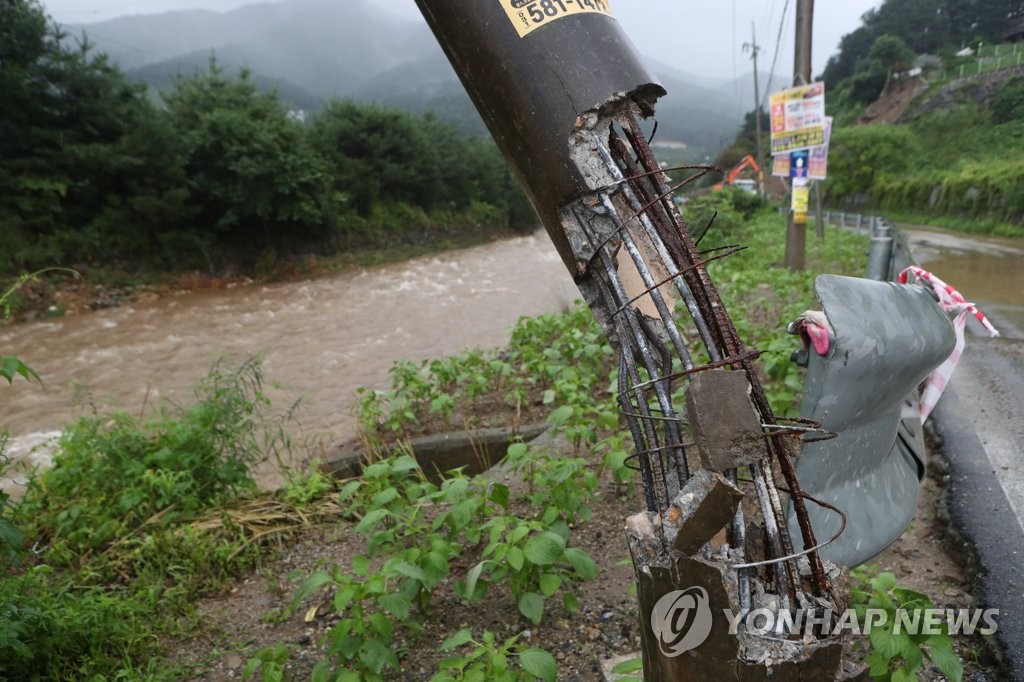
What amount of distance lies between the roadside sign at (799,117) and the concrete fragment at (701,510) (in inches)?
343

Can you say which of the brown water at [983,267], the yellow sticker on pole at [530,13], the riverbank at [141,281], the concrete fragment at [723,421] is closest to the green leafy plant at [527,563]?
the concrete fragment at [723,421]

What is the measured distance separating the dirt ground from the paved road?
0.08 m

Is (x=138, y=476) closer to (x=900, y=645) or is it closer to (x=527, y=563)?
(x=527, y=563)

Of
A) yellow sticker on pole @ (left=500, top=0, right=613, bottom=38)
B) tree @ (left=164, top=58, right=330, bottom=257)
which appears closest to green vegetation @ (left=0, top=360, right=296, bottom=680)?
yellow sticker on pole @ (left=500, top=0, right=613, bottom=38)

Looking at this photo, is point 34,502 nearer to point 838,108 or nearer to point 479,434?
point 479,434

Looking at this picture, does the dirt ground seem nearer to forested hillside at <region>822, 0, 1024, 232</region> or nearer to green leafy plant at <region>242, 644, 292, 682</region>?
green leafy plant at <region>242, 644, 292, 682</region>

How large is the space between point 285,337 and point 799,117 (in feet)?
30.1

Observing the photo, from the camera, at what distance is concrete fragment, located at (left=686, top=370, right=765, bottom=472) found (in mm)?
913

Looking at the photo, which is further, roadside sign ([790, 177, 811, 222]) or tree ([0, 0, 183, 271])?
tree ([0, 0, 183, 271])

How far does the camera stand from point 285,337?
1106 cm

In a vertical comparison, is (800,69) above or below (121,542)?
above

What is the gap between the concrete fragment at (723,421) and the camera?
0.91m

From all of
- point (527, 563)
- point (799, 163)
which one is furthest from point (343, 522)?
point (799, 163)

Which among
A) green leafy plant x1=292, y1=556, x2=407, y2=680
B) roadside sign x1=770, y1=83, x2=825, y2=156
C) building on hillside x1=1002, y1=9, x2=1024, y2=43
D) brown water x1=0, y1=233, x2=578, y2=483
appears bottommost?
brown water x1=0, y1=233, x2=578, y2=483
